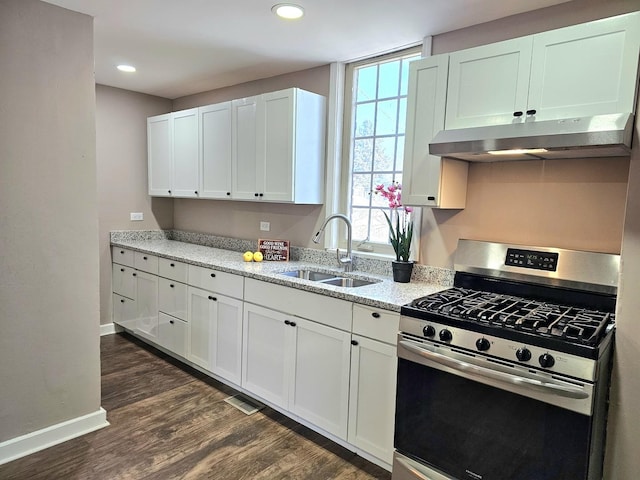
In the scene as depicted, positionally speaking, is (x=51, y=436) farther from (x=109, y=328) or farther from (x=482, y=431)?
(x=482, y=431)

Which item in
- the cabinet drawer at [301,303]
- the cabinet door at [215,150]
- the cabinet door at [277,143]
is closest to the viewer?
the cabinet drawer at [301,303]

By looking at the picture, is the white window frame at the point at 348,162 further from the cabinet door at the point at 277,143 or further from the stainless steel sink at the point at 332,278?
the cabinet door at the point at 277,143

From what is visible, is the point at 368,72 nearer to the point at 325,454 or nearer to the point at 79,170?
the point at 79,170

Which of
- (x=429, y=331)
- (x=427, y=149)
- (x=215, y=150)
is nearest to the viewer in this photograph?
(x=429, y=331)

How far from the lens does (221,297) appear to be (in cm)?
304

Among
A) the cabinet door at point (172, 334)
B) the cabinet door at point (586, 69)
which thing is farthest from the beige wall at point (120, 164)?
the cabinet door at point (586, 69)

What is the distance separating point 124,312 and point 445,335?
10.9 feet

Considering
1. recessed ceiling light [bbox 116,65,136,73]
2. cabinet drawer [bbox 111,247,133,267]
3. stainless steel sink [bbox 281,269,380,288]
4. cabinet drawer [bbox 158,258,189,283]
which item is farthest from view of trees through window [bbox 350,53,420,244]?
cabinet drawer [bbox 111,247,133,267]

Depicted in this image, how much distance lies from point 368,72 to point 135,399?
279 cm

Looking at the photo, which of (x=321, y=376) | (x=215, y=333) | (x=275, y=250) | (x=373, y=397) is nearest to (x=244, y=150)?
(x=275, y=250)

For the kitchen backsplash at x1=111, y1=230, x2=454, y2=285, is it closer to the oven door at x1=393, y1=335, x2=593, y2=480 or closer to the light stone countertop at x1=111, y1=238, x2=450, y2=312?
the light stone countertop at x1=111, y1=238, x2=450, y2=312

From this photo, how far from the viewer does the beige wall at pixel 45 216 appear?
7.24ft

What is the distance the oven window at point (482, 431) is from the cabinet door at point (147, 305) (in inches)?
96.2

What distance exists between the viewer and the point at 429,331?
6.24 feet
